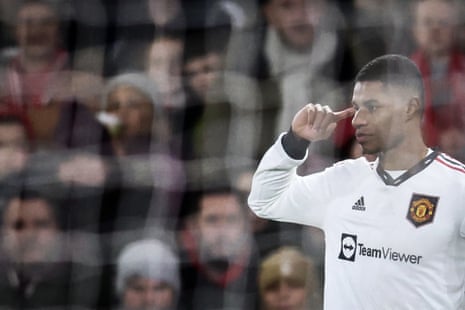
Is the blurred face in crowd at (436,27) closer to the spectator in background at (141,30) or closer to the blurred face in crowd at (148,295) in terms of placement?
the spectator in background at (141,30)

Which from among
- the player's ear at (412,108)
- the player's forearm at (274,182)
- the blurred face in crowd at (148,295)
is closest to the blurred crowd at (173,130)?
the blurred face in crowd at (148,295)

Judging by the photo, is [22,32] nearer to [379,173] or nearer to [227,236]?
[227,236]

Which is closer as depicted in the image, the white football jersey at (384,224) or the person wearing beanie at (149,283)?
the white football jersey at (384,224)

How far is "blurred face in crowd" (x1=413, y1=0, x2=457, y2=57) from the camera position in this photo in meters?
3.63

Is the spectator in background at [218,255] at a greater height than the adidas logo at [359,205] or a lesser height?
lesser

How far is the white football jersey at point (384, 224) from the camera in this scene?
8.94ft

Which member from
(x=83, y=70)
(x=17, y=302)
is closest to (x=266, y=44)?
(x=83, y=70)

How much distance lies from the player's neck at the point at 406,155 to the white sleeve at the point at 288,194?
0.18m

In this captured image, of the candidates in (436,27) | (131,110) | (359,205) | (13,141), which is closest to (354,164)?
(359,205)

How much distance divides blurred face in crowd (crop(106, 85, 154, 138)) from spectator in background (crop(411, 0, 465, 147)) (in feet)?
3.00

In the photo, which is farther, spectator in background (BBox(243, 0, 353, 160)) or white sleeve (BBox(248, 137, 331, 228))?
spectator in background (BBox(243, 0, 353, 160))

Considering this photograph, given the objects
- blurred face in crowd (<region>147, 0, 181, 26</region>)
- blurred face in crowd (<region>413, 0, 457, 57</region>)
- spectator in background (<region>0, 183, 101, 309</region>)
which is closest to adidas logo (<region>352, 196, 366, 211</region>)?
blurred face in crowd (<region>413, 0, 457, 57</region>)

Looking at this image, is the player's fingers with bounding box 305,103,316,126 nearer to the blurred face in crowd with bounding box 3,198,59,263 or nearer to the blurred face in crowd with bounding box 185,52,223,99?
the blurred face in crowd with bounding box 185,52,223,99

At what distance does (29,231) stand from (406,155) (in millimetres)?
1534
